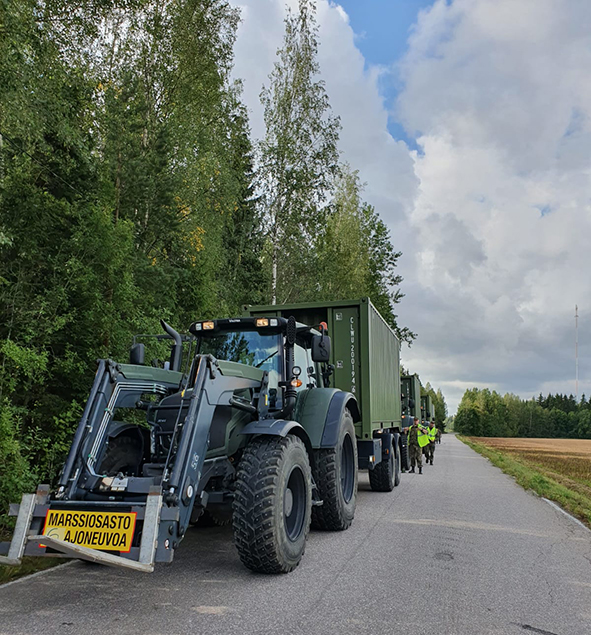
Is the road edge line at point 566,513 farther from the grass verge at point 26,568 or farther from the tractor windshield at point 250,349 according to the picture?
the grass verge at point 26,568

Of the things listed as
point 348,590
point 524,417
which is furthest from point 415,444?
point 524,417

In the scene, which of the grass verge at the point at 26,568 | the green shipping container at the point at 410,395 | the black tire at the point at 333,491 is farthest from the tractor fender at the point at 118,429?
the green shipping container at the point at 410,395

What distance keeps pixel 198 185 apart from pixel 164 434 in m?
10.6

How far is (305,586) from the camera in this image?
486 centimetres

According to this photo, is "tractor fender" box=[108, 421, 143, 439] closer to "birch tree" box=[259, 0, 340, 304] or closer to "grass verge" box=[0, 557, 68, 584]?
"grass verge" box=[0, 557, 68, 584]

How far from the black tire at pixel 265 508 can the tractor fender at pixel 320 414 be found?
1.51m

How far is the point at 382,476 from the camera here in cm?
1130

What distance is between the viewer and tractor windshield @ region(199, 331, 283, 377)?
658 centimetres

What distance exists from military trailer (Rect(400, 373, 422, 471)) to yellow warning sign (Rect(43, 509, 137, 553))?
41.9 feet

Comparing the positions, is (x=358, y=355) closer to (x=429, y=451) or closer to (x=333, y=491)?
(x=333, y=491)

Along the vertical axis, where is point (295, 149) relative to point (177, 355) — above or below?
above

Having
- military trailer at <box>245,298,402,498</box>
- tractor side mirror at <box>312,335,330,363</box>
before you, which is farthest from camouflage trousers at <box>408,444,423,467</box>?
tractor side mirror at <box>312,335,330,363</box>

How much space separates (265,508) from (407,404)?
1461 cm

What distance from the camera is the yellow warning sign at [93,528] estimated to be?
421cm
